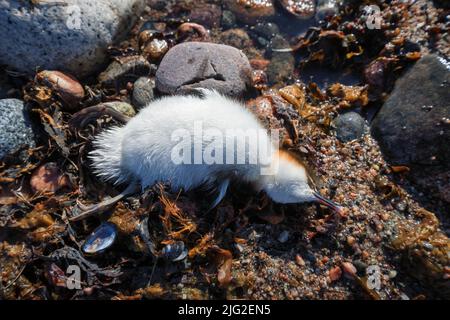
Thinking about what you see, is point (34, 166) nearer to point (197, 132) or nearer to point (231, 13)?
point (197, 132)

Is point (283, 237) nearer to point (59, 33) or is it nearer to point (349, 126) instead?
point (349, 126)

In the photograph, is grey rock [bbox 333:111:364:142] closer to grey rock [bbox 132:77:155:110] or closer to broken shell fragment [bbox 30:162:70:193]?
grey rock [bbox 132:77:155:110]

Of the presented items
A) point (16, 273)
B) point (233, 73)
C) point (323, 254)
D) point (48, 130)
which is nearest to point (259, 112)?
point (233, 73)

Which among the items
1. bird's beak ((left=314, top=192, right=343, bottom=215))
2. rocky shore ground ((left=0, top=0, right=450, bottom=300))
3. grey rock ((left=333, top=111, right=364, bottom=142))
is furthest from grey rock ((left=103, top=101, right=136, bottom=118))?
grey rock ((left=333, top=111, right=364, bottom=142))

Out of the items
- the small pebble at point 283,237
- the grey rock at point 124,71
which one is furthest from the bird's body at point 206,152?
the grey rock at point 124,71

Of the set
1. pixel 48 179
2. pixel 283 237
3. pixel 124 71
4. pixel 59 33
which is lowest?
pixel 283 237

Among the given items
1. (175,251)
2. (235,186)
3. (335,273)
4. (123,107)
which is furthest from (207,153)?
(335,273)

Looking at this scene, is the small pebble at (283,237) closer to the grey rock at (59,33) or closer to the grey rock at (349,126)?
the grey rock at (349,126)
